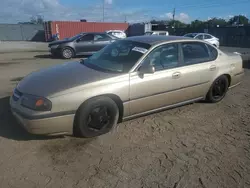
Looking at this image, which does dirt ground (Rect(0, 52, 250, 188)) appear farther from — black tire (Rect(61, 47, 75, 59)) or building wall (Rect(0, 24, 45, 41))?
building wall (Rect(0, 24, 45, 41))

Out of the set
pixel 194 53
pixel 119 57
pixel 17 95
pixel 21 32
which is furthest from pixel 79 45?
pixel 21 32

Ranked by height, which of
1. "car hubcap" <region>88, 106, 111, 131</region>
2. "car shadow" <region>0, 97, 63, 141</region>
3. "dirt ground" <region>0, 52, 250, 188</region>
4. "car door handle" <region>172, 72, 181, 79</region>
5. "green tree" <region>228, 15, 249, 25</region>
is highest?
"green tree" <region>228, 15, 249, 25</region>

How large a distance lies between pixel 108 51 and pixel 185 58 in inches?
57.4

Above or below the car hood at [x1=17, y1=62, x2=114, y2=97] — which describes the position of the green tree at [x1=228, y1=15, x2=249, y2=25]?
above

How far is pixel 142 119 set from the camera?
13.4ft

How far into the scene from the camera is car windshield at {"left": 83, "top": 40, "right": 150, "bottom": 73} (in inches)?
144

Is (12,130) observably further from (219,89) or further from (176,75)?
(219,89)

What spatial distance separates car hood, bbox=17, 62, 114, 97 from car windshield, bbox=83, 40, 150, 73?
0.75 ft

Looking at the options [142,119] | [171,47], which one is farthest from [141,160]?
[171,47]

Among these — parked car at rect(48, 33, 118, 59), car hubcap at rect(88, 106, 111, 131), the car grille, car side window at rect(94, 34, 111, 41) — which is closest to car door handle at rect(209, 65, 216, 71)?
car hubcap at rect(88, 106, 111, 131)

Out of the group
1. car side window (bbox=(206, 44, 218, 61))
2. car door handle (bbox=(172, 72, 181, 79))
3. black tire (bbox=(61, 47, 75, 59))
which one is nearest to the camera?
car door handle (bbox=(172, 72, 181, 79))

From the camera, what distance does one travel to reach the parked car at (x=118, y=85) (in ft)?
10.0

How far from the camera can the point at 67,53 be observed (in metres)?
12.6

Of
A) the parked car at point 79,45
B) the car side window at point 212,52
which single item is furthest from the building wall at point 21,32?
the car side window at point 212,52
